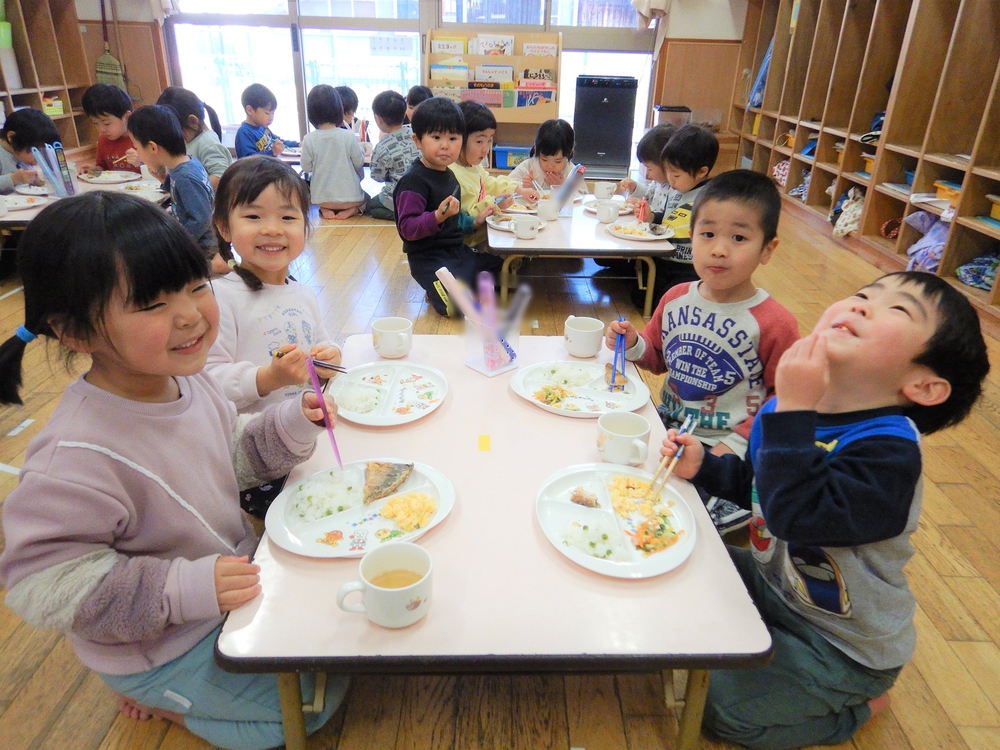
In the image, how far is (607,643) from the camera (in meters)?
0.84

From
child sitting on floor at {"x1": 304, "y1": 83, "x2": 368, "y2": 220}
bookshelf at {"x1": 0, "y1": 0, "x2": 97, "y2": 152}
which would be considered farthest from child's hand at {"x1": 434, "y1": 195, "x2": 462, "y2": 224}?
bookshelf at {"x1": 0, "y1": 0, "x2": 97, "y2": 152}

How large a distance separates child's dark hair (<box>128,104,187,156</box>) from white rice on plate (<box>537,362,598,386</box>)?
2.33 m

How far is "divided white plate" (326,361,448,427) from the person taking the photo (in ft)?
4.31

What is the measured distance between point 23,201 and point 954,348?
13.4 feet

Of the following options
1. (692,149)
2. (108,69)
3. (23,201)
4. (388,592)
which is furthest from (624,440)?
(108,69)

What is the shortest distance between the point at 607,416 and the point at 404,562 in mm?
515

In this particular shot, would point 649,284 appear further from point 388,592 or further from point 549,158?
point 388,592

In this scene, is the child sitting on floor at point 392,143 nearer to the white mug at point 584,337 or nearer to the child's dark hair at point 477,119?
the child's dark hair at point 477,119

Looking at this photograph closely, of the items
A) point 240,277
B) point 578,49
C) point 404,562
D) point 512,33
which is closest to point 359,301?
point 240,277

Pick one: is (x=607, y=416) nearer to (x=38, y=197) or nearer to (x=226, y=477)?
(x=226, y=477)

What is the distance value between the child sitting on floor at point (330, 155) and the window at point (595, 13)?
281 cm

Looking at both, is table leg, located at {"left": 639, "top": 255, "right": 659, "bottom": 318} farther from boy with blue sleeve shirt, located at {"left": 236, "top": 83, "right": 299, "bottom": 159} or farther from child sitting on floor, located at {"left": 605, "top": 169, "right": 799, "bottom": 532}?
boy with blue sleeve shirt, located at {"left": 236, "top": 83, "right": 299, "bottom": 159}

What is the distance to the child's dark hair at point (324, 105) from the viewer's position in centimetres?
518

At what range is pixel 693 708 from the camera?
1.04 meters
